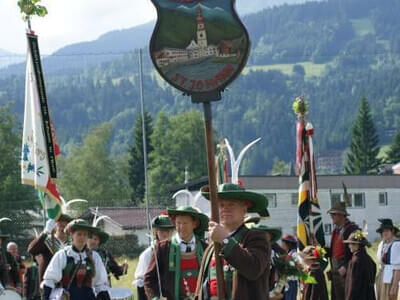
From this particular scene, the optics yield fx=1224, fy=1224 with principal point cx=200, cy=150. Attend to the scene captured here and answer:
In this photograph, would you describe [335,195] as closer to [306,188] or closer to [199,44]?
[306,188]

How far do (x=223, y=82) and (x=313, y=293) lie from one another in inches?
439

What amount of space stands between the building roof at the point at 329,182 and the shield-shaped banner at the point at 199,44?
6474 cm

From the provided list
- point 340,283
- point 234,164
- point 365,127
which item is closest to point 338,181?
point 365,127

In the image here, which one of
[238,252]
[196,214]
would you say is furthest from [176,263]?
[238,252]

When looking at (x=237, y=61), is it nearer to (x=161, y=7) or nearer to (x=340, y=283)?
(x=161, y=7)

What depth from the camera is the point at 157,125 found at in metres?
123

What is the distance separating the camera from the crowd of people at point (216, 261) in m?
8.62

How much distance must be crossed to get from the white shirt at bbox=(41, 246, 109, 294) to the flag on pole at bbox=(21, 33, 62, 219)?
1.58 meters

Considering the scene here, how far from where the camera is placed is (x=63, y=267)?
45.5ft

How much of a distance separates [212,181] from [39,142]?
8042mm

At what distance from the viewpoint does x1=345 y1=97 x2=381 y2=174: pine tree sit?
121m

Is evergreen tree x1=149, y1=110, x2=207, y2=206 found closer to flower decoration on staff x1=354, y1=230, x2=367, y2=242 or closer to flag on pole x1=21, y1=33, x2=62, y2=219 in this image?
flower decoration on staff x1=354, y1=230, x2=367, y2=242

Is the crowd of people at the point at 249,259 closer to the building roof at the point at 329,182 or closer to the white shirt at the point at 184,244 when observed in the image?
the white shirt at the point at 184,244

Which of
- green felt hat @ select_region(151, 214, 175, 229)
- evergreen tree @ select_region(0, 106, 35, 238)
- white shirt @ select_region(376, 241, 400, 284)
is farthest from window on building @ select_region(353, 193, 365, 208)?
green felt hat @ select_region(151, 214, 175, 229)
